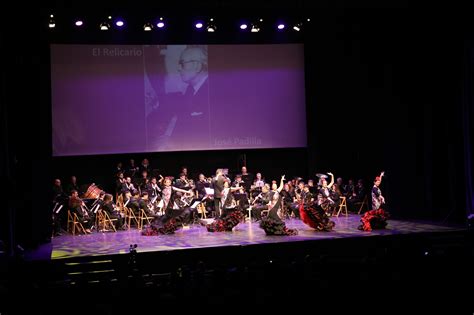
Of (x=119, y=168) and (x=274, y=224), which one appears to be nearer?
(x=274, y=224)

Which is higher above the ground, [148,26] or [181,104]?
[148,26]

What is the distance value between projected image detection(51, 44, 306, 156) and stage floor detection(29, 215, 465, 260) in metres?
3.46

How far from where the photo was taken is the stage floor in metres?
9.73

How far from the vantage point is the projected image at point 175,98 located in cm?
1476

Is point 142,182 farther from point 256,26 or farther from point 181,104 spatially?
point 256,26

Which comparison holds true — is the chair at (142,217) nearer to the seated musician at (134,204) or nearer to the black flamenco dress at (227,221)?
the seated musician at (134,204)

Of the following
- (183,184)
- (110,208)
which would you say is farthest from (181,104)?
(110,208)

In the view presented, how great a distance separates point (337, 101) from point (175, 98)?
4.81 m

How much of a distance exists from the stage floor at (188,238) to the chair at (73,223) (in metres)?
0.34

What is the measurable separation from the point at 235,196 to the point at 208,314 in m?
9.75

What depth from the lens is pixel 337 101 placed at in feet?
53.0

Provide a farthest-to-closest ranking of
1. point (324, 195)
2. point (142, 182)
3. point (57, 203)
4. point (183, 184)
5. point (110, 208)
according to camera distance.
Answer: point (142, 182) → point (324, 195) → point (183, 184) → point (57, 203) → point (110, 208)

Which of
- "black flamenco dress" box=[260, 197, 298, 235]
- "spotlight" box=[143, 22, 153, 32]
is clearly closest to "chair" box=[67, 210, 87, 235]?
"black flamenco dress" box=[260, 197, 298, 235]

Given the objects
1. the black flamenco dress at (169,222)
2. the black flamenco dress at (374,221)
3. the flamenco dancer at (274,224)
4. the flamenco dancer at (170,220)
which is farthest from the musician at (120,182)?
the black flamenco dress at (374,221)
